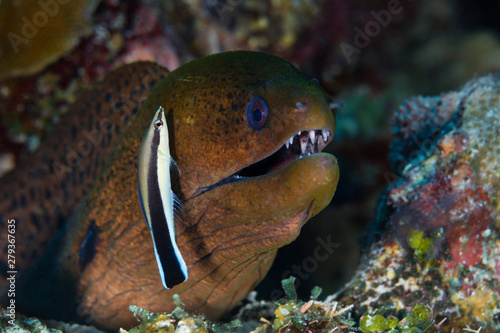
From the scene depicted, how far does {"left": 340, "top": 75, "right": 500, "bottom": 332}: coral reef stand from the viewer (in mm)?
2070

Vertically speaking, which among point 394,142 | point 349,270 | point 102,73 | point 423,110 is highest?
point 102,73

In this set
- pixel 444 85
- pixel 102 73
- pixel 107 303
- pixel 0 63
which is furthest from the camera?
pixel 444 85

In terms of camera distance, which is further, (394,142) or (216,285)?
(394,142)

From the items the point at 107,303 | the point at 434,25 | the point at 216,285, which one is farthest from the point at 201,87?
the point at 434,25

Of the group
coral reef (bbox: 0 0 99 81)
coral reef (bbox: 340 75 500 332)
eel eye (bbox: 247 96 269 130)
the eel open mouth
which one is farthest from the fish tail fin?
coral reef (bbox: 0 0 99 81)

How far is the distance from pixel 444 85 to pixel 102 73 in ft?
16.6

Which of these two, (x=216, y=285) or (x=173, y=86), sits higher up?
(x=173, y=86)

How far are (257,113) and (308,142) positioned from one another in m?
0.27

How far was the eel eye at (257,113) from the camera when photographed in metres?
1.54

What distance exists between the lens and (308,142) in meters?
1.66

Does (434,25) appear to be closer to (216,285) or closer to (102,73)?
(102,73)

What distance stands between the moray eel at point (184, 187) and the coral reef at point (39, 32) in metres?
0.63

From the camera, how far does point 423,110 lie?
2.93 metres

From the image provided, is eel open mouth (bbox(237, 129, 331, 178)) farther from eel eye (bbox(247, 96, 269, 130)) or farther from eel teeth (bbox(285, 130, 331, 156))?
eel eye (bbox(247, 96, 269, 130))
